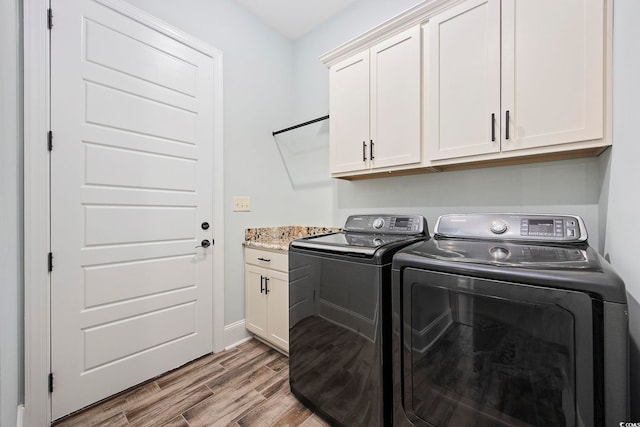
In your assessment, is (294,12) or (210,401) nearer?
(210,401)

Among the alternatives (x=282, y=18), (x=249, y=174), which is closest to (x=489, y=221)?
(x=249, y=174)

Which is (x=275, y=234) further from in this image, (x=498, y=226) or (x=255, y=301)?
(x=498, y=226)

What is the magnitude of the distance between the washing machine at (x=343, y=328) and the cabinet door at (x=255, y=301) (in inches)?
24.2

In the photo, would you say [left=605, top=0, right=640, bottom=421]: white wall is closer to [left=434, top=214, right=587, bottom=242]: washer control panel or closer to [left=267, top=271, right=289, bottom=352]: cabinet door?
[left=434, top=214, right=587, bottom=242]: washer control panel

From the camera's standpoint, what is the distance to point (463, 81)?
139cm

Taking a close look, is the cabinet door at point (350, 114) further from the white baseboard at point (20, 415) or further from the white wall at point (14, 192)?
the white baseboard at point (20, 415)

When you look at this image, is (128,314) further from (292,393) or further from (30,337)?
(292,393)

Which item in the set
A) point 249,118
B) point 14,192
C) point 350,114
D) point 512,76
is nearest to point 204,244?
point 14,192

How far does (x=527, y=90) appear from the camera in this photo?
121 centimetres

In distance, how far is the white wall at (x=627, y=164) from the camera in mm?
830

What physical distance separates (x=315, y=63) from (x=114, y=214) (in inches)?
84.8

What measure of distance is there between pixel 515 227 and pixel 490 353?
708mm

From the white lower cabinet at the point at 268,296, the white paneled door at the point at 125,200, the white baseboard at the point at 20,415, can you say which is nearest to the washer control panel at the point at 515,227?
the white lower cabinet at the point at 268,296

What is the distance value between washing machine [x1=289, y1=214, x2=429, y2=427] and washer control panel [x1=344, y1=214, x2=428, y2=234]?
40mm
